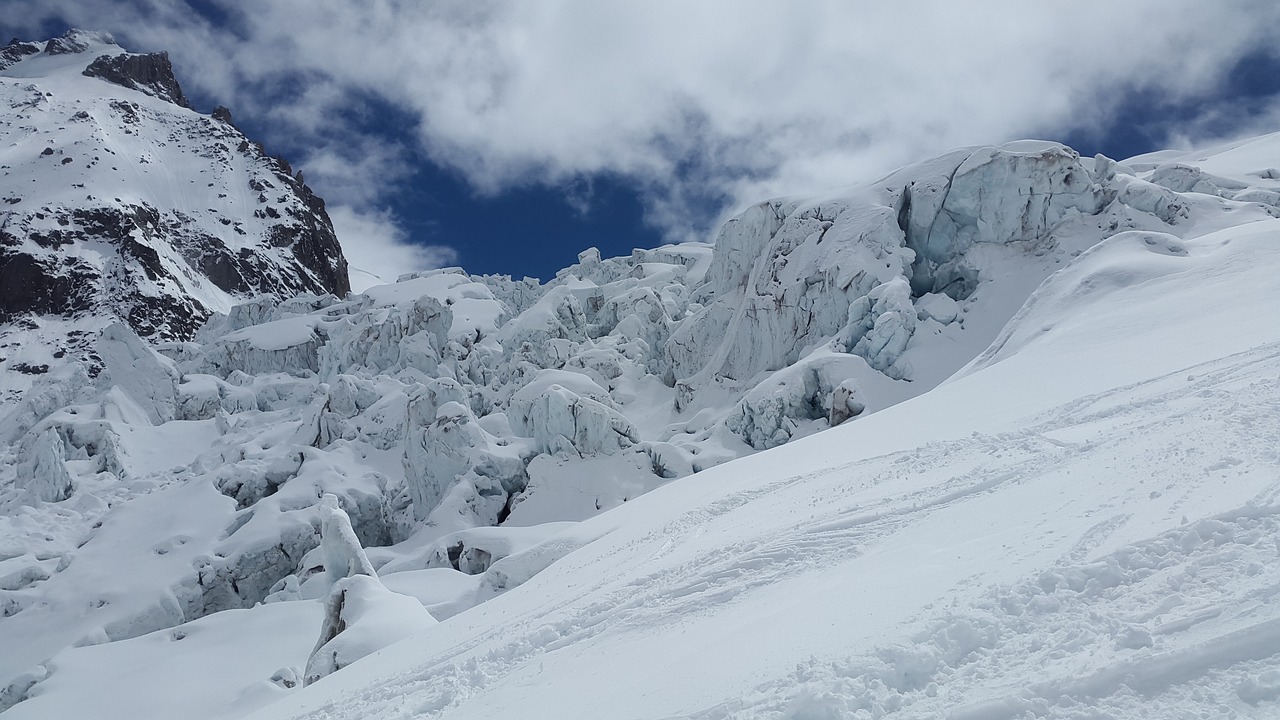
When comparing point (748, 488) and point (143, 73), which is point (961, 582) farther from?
point (143, 73)

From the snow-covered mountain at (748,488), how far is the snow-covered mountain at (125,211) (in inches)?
2090

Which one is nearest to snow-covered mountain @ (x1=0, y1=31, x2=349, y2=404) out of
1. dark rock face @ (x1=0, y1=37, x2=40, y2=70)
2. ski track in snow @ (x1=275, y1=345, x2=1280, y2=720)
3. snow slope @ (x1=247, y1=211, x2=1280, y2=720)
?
dark rock face @ (x1=0, y1=37, x2=40, y2=70)

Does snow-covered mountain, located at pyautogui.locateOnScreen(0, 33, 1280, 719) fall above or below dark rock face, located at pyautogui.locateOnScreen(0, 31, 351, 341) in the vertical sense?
below

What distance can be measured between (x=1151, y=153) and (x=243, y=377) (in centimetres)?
8176

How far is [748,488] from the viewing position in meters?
13.7

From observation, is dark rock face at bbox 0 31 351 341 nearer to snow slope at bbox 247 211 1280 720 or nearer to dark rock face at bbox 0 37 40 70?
dark rock face at bbox 0 37 40 70

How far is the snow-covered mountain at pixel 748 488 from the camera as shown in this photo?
5.32 m

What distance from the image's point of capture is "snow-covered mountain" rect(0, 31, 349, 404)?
4134 inches

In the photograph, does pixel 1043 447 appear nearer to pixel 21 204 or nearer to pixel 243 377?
pixel 243 377

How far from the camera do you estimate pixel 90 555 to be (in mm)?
29469

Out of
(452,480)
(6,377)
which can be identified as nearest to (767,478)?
(452,480)

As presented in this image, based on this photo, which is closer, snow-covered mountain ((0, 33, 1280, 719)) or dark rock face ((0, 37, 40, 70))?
snow-covered mountain ((0, 33, 1280, 719))

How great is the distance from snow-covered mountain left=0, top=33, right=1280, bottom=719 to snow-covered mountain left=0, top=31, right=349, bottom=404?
174 feet

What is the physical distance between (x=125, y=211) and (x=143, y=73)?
58.4 m
